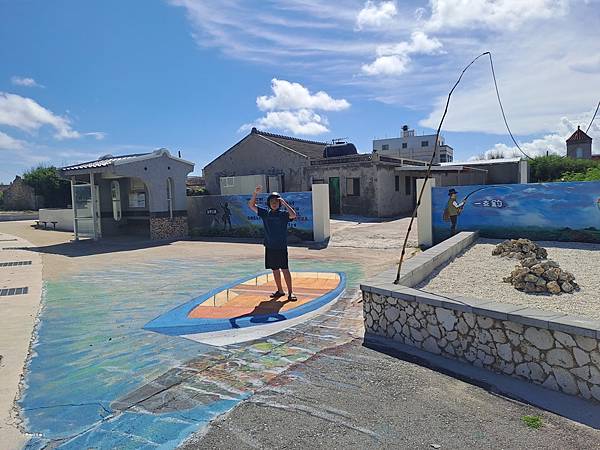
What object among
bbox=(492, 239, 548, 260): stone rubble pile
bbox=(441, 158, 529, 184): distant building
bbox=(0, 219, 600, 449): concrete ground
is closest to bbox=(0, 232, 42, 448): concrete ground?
bbox=(0, 219, 600, 449): concrete ground

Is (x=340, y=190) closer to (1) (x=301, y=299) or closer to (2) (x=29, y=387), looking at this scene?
(1) (x=301, y=299)

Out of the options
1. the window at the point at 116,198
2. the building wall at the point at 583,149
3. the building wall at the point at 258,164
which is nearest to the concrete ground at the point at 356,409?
the window at the point at 116,198

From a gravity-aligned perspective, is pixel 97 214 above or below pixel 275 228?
above

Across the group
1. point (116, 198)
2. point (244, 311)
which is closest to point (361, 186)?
point (116, 198)

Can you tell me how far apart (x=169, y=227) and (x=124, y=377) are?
1573 cm

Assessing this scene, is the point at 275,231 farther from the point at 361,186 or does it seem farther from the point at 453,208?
the point at 361,186

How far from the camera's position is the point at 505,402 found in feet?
12.9

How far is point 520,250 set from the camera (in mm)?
10141

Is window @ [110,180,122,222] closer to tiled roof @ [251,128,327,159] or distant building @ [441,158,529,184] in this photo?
tiled roof @ [251,128,327,159]

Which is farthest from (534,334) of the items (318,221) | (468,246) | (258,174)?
(258,174)

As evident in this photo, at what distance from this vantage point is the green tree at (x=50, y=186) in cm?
4097

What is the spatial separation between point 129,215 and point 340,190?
10.8m

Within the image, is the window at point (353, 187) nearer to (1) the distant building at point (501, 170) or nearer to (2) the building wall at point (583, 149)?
(1) the distant building at point (501, 170)

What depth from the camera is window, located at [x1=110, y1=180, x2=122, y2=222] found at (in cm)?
2155
